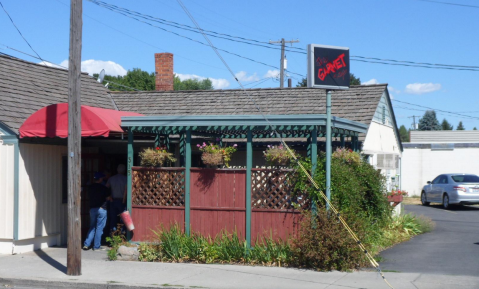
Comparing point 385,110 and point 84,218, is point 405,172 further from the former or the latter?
point 84,218

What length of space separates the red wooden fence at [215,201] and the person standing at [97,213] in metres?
1.01

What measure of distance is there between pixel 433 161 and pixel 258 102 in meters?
17.6

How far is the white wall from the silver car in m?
6.13

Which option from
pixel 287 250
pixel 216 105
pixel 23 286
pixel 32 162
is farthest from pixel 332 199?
pixel 216 105

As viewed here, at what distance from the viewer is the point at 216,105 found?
1823 centimetres

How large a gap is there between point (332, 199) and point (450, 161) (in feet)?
77.0

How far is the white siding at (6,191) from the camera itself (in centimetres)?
1236

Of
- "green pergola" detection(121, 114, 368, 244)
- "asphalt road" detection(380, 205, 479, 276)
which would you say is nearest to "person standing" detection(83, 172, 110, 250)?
"green pergola" detection(121, 114, 368, 244)

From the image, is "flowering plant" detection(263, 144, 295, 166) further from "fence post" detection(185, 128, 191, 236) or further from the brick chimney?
the brick chimney

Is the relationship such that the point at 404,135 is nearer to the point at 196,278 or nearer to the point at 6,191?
the point at 6,191

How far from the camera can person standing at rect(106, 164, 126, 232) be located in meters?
12.9

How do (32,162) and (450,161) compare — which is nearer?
(32,162)

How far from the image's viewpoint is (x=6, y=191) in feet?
40.8


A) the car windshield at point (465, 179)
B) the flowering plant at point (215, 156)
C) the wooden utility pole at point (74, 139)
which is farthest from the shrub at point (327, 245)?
the car windshield at point (465, 179)
